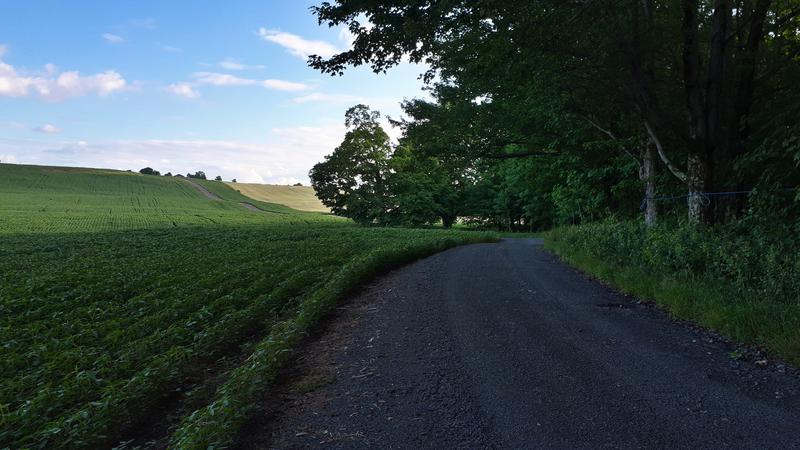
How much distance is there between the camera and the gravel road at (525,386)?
3.48 metres

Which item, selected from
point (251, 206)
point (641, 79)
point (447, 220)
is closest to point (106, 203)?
point (251, 206)

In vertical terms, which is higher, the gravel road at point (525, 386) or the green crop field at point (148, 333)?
the gravel road at point (525, 386)

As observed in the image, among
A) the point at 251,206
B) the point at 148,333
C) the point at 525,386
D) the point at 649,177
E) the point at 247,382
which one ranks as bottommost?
the point at 148,333

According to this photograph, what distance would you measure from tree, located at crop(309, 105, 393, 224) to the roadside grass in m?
40.1

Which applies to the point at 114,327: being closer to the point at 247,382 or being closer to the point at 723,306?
the point at 247,382

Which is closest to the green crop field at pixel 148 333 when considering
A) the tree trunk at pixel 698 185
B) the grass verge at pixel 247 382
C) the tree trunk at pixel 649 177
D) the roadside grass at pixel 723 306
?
the grass verge at pixel 247 382

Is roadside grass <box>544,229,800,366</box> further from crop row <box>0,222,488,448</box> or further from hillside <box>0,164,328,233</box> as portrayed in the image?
Answer: hillside <box>0,164,328,233</box>

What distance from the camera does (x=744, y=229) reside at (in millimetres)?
7836

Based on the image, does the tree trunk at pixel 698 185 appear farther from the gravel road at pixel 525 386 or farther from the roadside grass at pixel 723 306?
the gravel road at pixel 525 386

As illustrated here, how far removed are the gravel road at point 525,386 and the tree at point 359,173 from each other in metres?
41.1

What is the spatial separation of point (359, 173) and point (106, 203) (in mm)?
42393

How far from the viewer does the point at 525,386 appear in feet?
14.2

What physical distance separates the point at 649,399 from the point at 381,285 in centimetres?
714

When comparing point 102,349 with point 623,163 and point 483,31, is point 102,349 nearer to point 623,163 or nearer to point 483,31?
point 483,31
